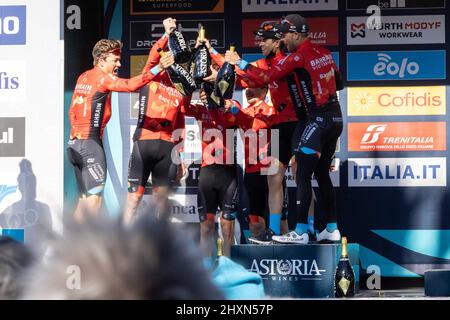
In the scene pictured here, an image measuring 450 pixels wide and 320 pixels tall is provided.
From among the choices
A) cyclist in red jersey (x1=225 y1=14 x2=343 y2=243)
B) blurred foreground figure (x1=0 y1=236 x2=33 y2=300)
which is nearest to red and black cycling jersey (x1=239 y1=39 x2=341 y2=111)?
cyclist in red jersey (x1=225 y1=14 x2=343 y2=243)

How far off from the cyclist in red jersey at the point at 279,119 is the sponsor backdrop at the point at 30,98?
1527mm

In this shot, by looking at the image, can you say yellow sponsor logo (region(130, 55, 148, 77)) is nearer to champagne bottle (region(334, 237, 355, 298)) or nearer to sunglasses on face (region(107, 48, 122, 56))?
sunglasses on face (region(107, 48, 122, 56))

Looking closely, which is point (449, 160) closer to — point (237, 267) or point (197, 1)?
point (197, 1)

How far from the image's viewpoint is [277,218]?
6266mm

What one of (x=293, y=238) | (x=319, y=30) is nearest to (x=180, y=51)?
(x=319, y=30)

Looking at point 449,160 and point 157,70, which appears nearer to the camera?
point 157,70

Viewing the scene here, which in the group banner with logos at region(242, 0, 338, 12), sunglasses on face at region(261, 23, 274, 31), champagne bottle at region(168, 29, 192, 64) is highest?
banner with logos at region(242, 0, 338, 12)

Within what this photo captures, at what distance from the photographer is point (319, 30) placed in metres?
7.17

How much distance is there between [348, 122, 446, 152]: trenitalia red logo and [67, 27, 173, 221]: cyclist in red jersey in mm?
1984

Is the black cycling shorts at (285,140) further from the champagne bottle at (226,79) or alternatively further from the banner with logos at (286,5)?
the banner with logos at (286,5)

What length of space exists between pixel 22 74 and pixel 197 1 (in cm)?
156

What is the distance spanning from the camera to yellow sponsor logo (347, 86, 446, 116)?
7.07m

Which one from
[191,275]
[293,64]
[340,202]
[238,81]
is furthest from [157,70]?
[191,275]

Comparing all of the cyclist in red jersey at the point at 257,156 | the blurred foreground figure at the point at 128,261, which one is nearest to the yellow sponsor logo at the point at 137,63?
the cyclist in red jersey at the point at 257,156
